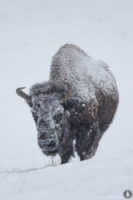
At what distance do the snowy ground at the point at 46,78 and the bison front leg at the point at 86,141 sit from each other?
604mm

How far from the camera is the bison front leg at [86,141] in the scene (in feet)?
26.2

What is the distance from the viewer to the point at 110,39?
2063 inches

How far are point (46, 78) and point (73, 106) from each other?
74.8ft

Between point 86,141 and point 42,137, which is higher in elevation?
point 42,137

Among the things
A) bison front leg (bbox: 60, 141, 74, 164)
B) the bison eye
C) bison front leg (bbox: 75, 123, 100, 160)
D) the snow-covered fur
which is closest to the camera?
the snow-covered fur

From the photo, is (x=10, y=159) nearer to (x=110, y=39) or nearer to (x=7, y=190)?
(x=7, y=190)

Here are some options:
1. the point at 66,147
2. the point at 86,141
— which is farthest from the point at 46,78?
the point at 66,147

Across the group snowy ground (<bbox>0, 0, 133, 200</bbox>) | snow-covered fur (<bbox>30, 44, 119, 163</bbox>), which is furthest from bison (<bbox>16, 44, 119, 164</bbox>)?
snowy ground (<bbox>0, 0, 133, 200</bbox>)

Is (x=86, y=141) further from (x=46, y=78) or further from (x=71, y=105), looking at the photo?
(x=46, y=78)

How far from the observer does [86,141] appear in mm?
8016

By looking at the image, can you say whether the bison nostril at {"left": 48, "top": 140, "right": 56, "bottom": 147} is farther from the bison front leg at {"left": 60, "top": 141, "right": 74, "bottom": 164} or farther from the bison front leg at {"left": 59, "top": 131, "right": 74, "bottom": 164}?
the bison front leg at {"left": 60, "top": 141, "right": 74, "bottom": 164}

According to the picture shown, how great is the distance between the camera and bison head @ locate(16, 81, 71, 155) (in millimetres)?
6391

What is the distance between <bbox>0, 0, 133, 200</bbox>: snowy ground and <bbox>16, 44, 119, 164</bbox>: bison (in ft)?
2.25

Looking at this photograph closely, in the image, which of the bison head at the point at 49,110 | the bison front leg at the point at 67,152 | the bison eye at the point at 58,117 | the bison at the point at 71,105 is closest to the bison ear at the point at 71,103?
the bison at the point at 71,105
